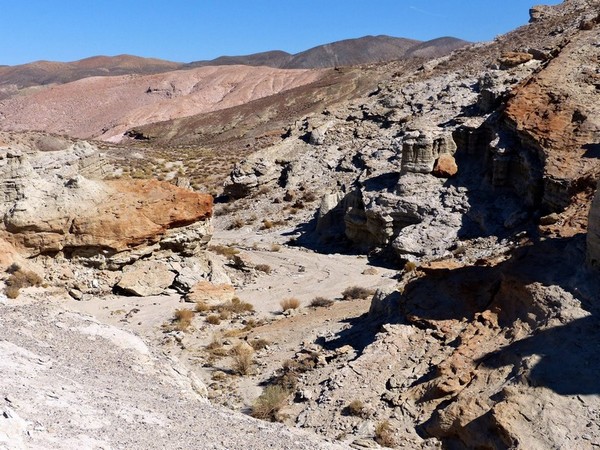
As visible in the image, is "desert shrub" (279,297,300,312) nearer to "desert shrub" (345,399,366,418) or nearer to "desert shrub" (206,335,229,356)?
"desert shrub" (206,335,229,356)

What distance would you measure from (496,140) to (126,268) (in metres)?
12.2

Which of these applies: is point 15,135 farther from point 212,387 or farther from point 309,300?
point 212,387

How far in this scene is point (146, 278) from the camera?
1622 cm

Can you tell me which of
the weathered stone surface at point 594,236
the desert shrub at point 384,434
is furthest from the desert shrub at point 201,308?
the weathered stone surface at point 594,236

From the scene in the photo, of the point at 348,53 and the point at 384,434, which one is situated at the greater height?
the point at 348,53

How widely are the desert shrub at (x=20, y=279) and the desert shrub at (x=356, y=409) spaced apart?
24.5 feet

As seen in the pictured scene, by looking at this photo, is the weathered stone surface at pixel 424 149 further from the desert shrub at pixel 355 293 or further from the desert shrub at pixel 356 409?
the desert shrub at pixel 356 409

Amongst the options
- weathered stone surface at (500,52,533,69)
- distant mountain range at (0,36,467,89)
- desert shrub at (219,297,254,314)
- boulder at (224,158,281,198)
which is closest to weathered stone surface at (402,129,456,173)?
desert shrub at (219,297,254,314)

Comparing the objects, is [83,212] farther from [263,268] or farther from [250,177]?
[250,177]

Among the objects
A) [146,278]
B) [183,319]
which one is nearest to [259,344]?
[183,319]

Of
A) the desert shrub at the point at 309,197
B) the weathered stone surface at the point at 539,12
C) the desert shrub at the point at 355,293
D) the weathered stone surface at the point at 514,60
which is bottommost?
the desert shrub at the point at 355,293

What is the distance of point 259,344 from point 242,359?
1178 millimetres

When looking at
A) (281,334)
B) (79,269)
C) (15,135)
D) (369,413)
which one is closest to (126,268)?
(79,269)

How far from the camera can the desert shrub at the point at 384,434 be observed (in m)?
8.84
